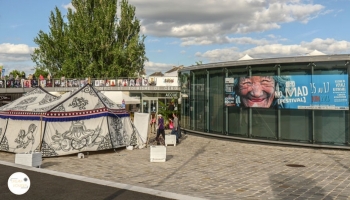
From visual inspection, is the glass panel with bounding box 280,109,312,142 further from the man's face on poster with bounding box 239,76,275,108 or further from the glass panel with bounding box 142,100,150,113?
the glass panel with bounding box 142,100,150,113

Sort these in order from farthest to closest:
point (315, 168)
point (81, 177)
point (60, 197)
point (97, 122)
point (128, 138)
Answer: point (128, 138)
point (97, 122)
point (315, 168)
point (81, 177)
point (60, 197)

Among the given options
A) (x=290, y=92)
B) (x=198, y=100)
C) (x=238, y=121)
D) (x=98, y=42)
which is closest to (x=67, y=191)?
(x=290, y=92)

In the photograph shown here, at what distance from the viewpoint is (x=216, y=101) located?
74.7ft

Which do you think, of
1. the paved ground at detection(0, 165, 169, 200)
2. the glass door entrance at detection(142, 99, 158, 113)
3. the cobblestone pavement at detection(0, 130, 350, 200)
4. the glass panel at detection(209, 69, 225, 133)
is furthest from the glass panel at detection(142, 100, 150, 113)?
the paved ground at detection(0, 165, 169, 200)

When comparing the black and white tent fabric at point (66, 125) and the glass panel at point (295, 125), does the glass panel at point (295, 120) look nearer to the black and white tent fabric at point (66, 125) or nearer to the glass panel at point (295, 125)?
the glass panel at point (295, 125)

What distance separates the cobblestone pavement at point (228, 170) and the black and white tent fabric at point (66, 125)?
1.95 feet

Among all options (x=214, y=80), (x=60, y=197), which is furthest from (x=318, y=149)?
(x=60, y=197)

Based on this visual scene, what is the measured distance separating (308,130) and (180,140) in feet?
24.6

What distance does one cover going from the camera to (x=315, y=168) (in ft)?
44.0

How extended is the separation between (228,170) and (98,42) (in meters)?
37.6

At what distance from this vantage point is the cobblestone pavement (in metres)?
10.1

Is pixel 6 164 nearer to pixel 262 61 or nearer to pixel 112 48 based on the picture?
pixel 262 61

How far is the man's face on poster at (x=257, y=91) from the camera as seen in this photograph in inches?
779

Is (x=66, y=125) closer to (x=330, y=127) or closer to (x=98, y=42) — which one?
(x=330, y=127)
